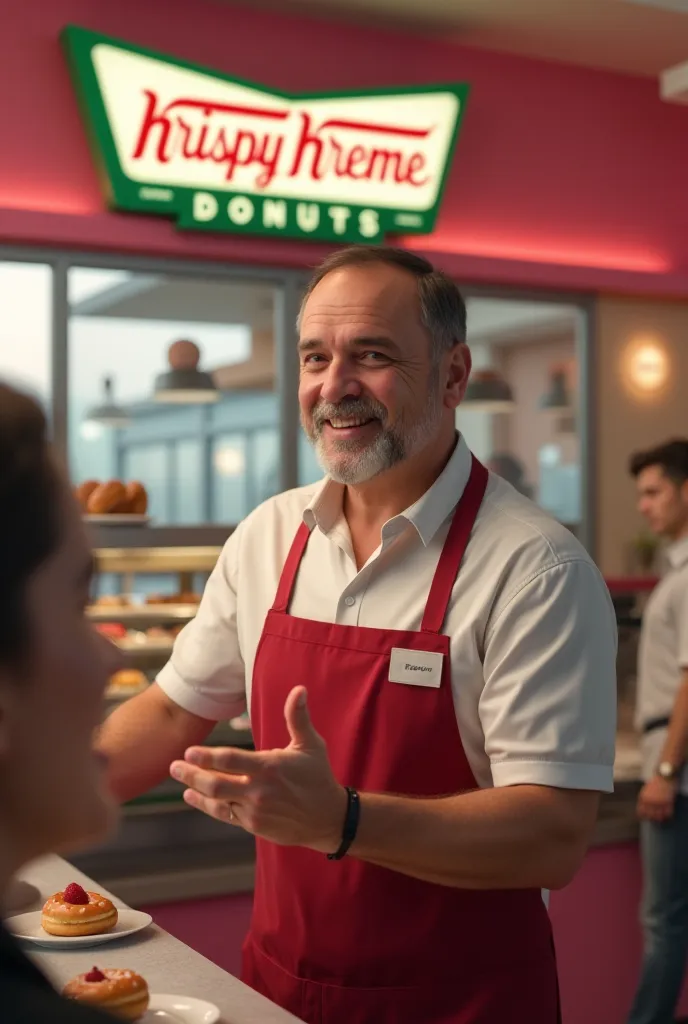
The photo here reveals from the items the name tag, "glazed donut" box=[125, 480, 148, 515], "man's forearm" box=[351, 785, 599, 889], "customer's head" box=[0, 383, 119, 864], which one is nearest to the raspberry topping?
"man's forearm" box=[351, 785, 599, 889]

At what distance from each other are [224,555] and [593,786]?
0.78 m

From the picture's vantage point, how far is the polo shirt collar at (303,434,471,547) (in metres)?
1.96

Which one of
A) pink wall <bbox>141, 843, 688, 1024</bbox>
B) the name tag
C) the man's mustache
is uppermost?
the man's mustache

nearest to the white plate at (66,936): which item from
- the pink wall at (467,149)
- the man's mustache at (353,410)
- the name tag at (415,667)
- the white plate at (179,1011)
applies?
the white plate at (179,1011)

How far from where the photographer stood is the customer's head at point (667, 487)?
386 centimetres

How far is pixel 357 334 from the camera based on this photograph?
1.96 meters

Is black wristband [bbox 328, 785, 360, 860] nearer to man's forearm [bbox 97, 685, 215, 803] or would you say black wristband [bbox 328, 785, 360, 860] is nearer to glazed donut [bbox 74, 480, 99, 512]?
man's forearm [bbox 97, 685, 215, 803]

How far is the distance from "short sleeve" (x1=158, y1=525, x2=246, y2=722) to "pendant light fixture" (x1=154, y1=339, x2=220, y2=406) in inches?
71.5

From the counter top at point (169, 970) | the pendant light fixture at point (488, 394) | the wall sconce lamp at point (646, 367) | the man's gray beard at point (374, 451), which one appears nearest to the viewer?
the counter top at point (169, 970)

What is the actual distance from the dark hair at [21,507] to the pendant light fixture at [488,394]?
3.88m

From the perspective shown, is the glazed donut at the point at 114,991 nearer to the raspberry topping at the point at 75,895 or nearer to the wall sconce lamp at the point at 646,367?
the raspberry topping at the point at 75,895

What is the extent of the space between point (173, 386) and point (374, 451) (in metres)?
2.06

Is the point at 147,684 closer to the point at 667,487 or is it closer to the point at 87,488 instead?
the point at 87,488

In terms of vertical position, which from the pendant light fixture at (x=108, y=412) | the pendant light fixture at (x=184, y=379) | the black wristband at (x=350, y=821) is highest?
the pendant light fixture at (x=184, y=379)
